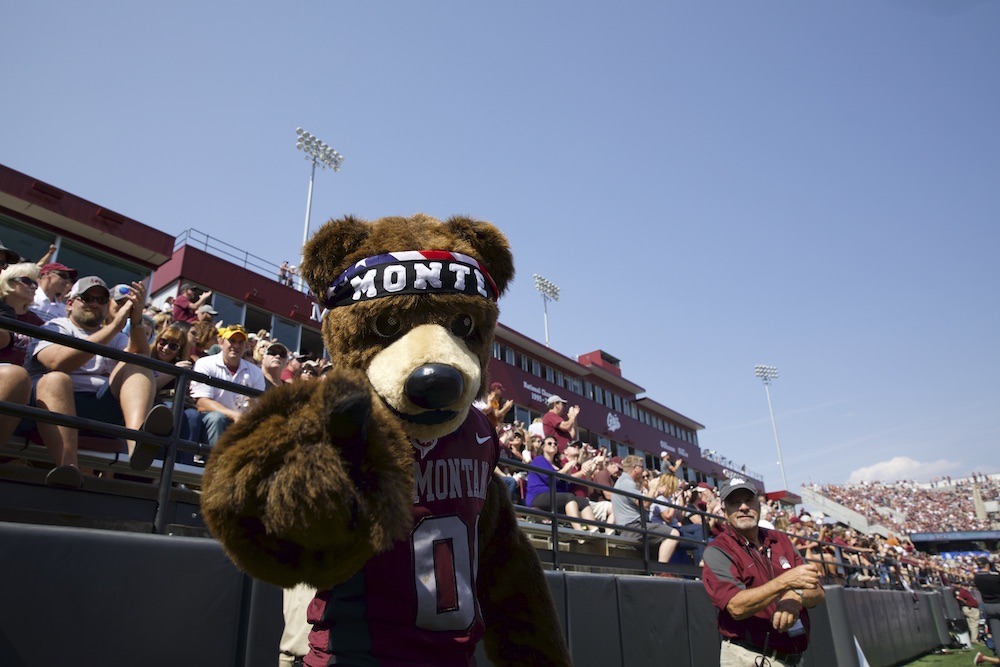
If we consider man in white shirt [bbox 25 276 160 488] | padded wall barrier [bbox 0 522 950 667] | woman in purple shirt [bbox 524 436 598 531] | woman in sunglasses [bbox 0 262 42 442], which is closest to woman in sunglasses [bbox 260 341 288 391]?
man in white shirt [bbox 25 276 160 488]

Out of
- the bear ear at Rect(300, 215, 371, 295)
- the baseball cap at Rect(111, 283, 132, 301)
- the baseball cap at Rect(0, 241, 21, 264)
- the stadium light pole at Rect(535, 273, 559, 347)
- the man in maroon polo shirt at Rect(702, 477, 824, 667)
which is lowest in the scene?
the man in maroon polo shirt at Rect(702, 477, 824, 667)

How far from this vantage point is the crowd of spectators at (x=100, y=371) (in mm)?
3092

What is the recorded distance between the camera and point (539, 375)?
3133cm

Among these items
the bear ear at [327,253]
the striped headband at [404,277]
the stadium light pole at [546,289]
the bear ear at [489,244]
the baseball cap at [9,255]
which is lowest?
the striped headband at [404,277]

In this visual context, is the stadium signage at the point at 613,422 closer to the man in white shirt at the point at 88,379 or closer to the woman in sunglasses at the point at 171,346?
the woman in sunglasses at the point at 171,346

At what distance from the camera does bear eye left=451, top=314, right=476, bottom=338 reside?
2.00 m

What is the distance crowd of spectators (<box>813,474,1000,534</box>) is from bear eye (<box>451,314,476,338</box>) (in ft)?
218

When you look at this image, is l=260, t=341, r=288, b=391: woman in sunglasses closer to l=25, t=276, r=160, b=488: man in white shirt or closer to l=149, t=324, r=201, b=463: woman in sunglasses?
l=149, t=324, r=201, b=463: woman in sunglasses

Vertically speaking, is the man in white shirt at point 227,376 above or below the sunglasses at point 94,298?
below

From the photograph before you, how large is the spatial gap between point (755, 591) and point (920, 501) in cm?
7958

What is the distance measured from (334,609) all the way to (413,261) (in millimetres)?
996

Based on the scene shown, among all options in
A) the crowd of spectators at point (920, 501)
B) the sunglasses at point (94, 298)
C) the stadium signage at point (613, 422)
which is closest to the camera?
the sunglasses at point (94, 298)

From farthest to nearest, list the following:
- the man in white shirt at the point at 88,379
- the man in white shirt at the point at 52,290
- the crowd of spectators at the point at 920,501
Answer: the crowd of spectators at the point at 920,501 < the man in white shirt at the point at 52,290 < the man in white shirt at the point at 88,379

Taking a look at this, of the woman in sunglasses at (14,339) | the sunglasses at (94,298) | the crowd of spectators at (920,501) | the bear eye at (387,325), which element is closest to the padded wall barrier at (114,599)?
the woman in sunglasses at (14,339)
